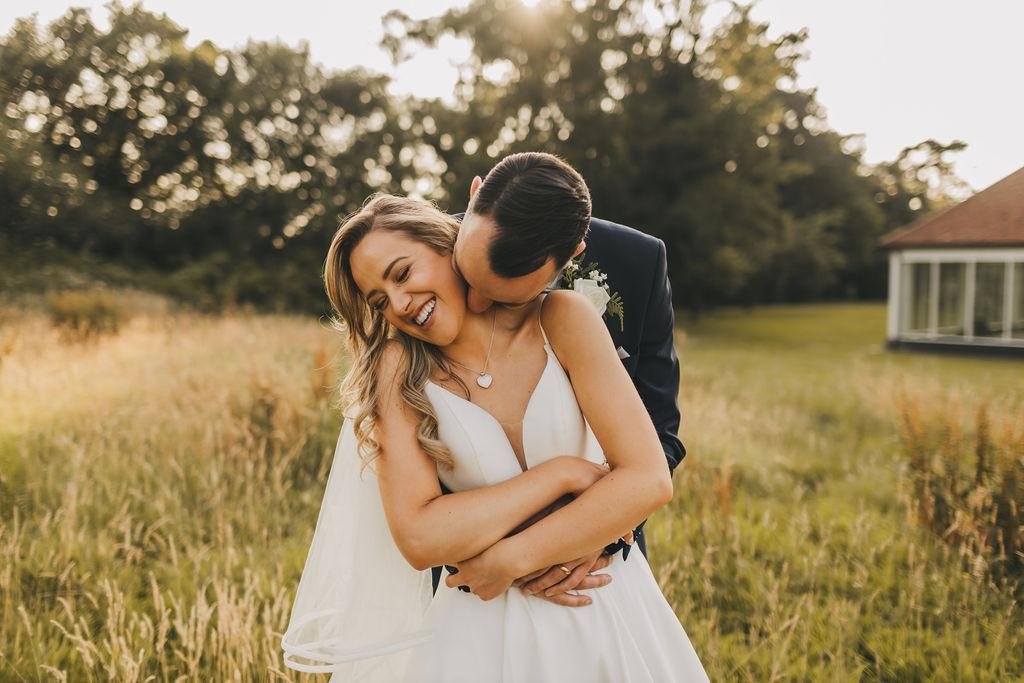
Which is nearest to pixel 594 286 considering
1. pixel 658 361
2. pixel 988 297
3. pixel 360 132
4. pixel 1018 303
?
pixel 658 361

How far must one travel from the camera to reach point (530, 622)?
1.84m

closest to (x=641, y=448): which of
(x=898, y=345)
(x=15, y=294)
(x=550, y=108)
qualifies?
(x=15, y=294)

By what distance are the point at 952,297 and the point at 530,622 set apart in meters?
20.6

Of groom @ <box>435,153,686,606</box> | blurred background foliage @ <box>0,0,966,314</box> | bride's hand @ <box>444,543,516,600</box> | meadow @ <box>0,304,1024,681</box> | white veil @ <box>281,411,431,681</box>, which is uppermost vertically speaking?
blurred background foliage @ <box>0,0,966,314</box>

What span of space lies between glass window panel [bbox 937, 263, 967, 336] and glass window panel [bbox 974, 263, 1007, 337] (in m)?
0.36

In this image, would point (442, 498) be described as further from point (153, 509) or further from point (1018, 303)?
point (1018, 303)

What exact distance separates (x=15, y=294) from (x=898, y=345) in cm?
Answer: 2173

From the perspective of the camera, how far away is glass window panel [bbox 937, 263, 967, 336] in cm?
1839

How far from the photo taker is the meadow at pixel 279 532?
3.04 metres

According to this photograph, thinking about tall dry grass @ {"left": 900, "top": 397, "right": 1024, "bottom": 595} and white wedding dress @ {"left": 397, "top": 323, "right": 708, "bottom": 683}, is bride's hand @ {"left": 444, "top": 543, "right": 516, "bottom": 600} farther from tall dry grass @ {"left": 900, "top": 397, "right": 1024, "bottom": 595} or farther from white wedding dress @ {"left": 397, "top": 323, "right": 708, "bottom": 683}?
tall dry grass @ {"left": 900, "top": 397, "right": 1024, "bottom": 595}

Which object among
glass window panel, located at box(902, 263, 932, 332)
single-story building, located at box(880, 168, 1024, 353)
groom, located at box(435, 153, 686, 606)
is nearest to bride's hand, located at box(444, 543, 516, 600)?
groom, located at box(435, 153, 686, 606)

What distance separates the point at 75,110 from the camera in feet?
74.0

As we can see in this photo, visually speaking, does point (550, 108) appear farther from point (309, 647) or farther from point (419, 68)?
point (309, 647)

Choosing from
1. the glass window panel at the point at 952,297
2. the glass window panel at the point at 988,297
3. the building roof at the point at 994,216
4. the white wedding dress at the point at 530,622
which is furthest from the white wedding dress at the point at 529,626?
the glass window panel at the point at 952,297
